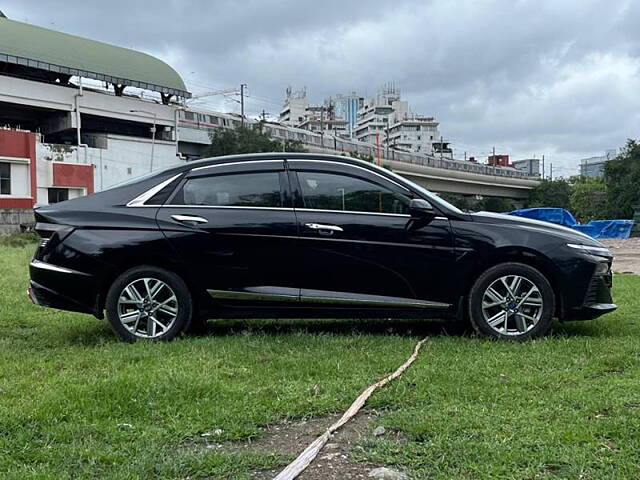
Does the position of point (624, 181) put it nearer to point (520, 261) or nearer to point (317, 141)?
point (317, 141)

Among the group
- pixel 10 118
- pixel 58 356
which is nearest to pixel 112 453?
pixel 58 356

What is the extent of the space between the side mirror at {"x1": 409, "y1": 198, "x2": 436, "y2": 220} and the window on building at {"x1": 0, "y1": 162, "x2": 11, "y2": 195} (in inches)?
1469

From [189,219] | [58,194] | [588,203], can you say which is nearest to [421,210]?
[189,219]

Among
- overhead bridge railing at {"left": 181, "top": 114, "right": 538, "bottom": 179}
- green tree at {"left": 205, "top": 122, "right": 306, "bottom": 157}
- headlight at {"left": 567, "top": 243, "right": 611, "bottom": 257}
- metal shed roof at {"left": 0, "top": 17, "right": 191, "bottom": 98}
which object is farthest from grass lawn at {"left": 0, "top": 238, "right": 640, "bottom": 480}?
overhead bridge railing at {"left": 181, "top": 114, "right": 538, "bottom": 179}

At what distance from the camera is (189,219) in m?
5.18

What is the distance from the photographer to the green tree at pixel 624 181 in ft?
164

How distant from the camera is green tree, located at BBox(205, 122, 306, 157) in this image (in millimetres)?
52094

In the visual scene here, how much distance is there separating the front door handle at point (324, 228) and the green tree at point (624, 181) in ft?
165

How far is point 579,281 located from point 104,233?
3976 millimetres

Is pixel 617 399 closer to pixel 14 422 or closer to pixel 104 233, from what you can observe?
pixel 14 422

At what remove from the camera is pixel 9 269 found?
421 inches

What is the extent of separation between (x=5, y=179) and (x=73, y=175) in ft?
16.5

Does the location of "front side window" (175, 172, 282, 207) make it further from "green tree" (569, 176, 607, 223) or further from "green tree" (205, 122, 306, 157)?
"green tree" (569, 176, 607, 223)

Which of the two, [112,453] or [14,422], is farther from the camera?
[14,422]
